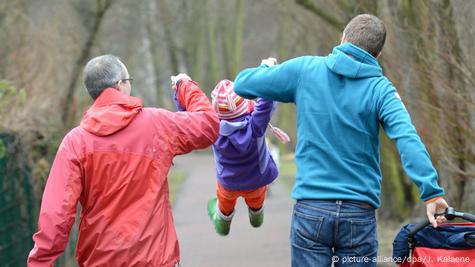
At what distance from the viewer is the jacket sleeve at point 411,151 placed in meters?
4.40

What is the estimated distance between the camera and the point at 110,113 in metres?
4.89

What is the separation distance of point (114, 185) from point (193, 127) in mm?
551

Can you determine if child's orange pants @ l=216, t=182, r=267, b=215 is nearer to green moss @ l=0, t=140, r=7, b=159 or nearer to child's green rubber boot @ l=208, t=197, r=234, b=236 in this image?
child's green rubber boot @ l=208, t=197, r=234, b=236

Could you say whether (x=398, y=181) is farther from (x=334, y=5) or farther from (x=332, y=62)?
(x=332, y=62)

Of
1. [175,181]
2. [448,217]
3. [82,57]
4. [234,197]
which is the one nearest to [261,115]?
[234,197]

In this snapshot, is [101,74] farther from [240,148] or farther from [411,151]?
[240,148]

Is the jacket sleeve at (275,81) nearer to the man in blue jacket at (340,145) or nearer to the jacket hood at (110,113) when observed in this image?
the man in blue jacket at (340,145)

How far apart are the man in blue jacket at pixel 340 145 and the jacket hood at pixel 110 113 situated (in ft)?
2.43

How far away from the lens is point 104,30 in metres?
24.6

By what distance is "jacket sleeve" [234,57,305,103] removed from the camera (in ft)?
16.0

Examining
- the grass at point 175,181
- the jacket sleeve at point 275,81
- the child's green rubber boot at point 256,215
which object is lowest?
the grass at point 175,181

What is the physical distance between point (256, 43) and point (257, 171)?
1430 inches

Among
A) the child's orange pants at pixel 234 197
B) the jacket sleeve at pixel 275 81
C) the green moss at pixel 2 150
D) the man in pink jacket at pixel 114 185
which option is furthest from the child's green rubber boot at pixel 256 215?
the jacket sleeve at pixel 275 81

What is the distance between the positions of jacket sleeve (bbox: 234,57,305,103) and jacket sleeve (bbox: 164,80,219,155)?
301 mm
